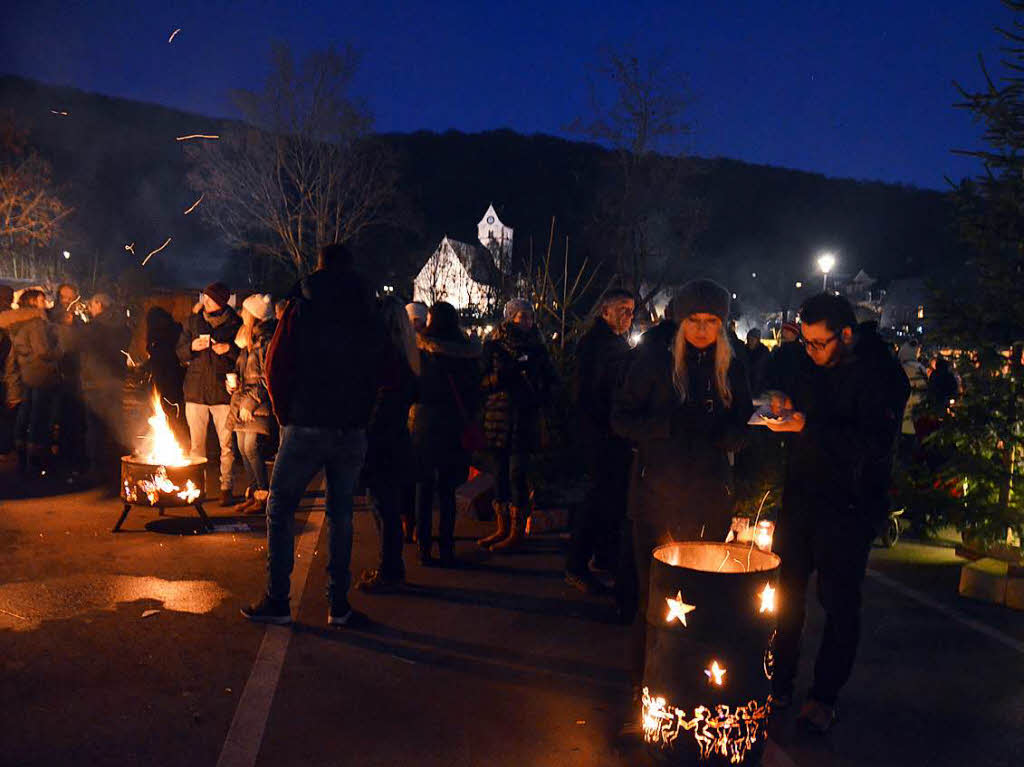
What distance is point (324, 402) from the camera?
4.97 m

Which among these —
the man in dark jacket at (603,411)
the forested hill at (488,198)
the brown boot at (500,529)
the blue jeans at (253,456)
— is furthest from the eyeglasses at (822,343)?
the forested hill at (488,198)

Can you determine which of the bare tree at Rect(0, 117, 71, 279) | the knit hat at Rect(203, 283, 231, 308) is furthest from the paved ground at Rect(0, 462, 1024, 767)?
the bare tree at Rect(0, 117, 71, 279)

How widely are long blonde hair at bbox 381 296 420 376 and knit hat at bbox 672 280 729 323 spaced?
2172 millimetres

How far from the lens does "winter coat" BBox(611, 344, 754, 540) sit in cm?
381

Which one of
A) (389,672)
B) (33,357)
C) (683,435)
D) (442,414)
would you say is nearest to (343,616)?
(389,672)

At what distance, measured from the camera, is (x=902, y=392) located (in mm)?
3828

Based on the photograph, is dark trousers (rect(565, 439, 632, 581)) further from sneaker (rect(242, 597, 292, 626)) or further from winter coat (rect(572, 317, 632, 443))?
sneaker (rect(242, 597, 292, 626))

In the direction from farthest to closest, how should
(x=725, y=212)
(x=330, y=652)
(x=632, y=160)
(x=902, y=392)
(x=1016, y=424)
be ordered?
(x=725, y=212) < (x=632, y=160) < (x=1016, y=424) < (x=330, y=652) < (x=902, y=392)

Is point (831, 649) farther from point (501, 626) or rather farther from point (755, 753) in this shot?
point (501, 626)

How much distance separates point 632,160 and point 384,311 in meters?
24.0

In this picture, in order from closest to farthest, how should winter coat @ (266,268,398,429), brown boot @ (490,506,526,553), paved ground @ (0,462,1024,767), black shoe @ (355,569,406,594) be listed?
paved ground @ (0,462,1024,767), winter coat @ (266,268,398,429), black shoe @ (355,569,406,594), brown boot @ (490,506,526,553)

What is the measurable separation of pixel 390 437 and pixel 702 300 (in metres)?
2.75

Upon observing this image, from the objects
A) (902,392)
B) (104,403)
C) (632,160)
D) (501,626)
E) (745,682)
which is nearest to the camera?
(745,682)

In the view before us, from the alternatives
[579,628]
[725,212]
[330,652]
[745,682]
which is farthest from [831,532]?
[725,212]
